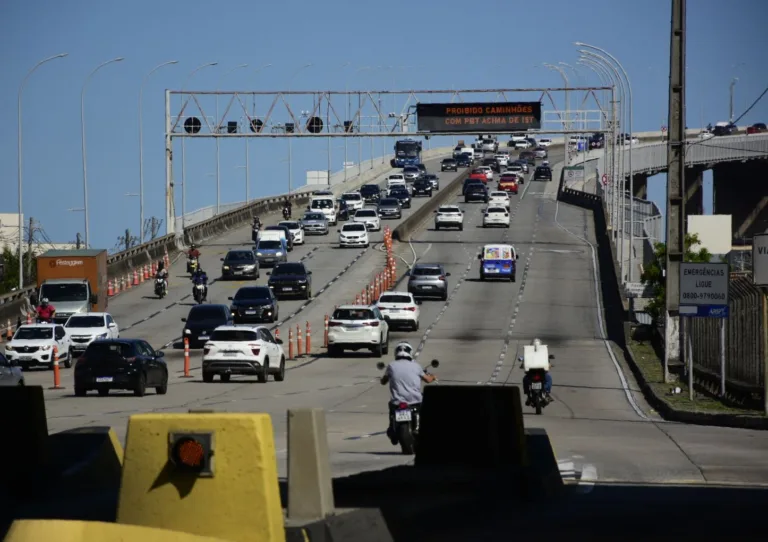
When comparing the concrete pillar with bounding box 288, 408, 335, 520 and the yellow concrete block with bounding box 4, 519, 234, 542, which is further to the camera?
the concrete pillar with bounding box 288, 408, 335, 520

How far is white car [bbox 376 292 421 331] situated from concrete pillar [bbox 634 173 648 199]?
118108 millimetres

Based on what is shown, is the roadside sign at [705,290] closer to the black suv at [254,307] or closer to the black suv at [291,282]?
the black suv at [254,307]

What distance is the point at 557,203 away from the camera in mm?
118750

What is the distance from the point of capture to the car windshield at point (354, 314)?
1829 inches

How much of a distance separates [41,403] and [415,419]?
594 centimetres

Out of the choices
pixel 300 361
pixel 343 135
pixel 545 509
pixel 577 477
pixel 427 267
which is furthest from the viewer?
pixel 343 135

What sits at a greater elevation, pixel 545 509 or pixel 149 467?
pixel 149 467

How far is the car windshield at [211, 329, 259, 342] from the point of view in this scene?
1475 inches

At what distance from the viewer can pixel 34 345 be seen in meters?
42.5

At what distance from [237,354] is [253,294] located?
1886 cm

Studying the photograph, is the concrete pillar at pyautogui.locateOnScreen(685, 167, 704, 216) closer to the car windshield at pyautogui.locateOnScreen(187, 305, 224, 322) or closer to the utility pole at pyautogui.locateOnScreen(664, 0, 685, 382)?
the car windshield at pyautogui.locateOnScreen(187, 305, 224, 322)

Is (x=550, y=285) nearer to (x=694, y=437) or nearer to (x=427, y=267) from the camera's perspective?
(x=427, y=267)

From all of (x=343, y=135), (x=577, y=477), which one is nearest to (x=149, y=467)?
(x=577, y=477)

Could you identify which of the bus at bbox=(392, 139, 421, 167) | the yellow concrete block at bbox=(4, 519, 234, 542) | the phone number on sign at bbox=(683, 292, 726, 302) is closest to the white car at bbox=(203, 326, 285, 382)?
the phone number on sign at bbox=(683, 292, 726, 302)
